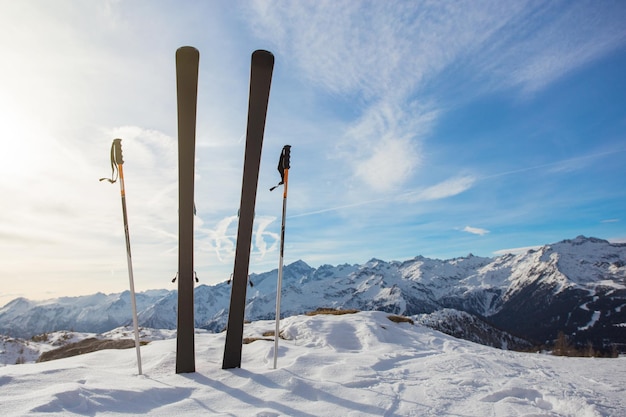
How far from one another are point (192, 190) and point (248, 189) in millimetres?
1036

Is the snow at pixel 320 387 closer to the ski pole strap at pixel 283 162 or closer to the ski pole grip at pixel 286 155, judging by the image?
the ski pole strap at pixel 283 162

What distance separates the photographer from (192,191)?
6906 mm

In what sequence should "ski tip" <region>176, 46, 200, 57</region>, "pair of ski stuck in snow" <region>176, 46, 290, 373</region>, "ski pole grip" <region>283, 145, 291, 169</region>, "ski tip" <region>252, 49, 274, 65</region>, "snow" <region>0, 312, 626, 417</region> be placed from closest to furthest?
"snow" <region>0, 312, 626, 417</region>, "ski tip" <region>176, 46, 200, 57</region>, "pair of ski stuck in snow" <region>176, 46, 290, 373</region>, "ski tip" <region>252, 49, 274, 65</region>, "ski pole grip" <region>283, 145, 291, 169</region>

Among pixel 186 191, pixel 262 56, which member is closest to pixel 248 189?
pixel 186 191

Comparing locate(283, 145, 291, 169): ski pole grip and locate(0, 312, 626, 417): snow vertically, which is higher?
locate(283, 145, 291, 169): ski pole grip

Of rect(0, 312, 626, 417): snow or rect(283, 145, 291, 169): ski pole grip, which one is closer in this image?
rect(0, 312, 626, 417): snow

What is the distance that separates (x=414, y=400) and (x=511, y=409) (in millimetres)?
1350

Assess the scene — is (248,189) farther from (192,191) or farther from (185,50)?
(185,50)

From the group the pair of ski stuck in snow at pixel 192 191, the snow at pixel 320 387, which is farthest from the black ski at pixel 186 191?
the snow at pixel 320 387

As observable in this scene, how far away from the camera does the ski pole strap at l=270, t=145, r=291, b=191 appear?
7.70 metres

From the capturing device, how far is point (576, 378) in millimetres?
7773

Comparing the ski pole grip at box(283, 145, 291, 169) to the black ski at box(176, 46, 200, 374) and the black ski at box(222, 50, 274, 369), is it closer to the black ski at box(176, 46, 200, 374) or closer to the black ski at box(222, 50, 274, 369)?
the black ski at box(222, 50, 274, 369)

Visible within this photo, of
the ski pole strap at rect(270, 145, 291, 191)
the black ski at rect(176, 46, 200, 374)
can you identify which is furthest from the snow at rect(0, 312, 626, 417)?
the ski pole strap at rect(270, 145, 291, 191)

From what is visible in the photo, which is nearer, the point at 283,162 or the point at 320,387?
the point at 320,387
